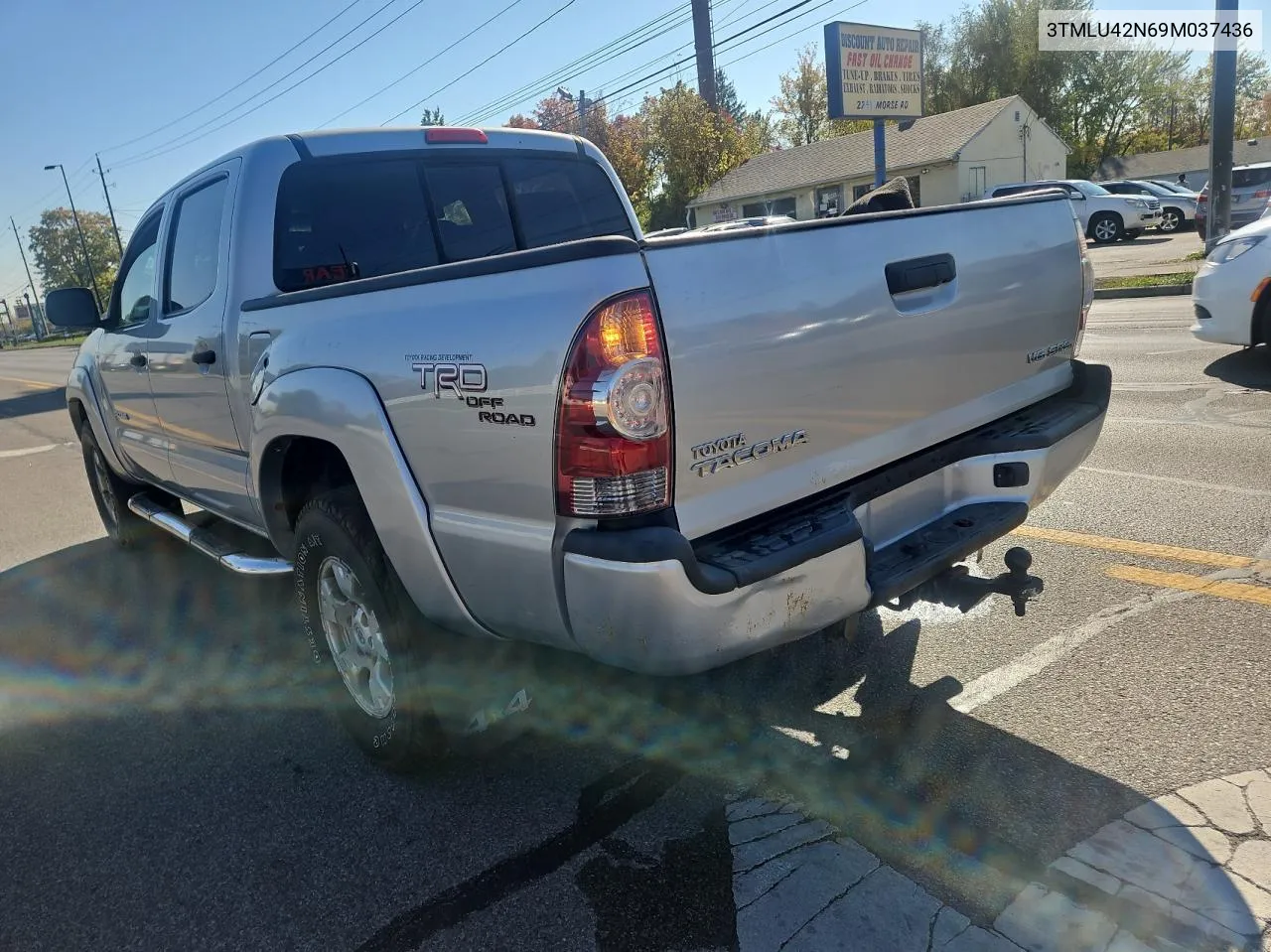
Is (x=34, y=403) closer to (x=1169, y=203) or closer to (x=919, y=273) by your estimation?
(x=919, y=273)

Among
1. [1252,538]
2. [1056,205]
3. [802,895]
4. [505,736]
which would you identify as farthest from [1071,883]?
[1252,538]

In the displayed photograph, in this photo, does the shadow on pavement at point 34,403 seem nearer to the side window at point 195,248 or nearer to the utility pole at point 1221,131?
the side window at point 195,248

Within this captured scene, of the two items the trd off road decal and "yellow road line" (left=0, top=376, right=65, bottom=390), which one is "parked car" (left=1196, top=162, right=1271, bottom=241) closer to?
the trd off road decal

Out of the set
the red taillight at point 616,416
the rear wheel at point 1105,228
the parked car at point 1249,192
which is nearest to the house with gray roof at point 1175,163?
the rear wheel at point 1105,228

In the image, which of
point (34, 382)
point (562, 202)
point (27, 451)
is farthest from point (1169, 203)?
point (34, 382)

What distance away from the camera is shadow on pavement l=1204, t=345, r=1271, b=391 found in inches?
281

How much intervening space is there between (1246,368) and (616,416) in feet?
24.6

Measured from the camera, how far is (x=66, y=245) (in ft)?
315

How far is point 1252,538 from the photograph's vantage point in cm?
418

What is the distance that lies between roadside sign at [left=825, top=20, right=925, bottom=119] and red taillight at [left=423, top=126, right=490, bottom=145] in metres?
17.1

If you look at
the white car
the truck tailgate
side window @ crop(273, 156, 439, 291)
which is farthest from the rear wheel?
side window @ crop(273, 156, 439, 291)

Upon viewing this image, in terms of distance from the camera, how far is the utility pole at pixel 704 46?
37.2 m

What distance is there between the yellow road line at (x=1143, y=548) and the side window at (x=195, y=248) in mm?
3911

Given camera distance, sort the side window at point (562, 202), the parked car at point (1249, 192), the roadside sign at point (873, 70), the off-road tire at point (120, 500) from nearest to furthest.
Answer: the side window at point (562, 202), the off-road tire at point (120, 500), the roadside sign at point (873, 70), the parked car at point (1249, 192)
